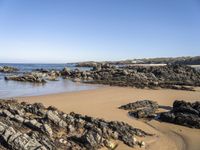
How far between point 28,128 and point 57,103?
838cm

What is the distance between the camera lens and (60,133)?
399 inches

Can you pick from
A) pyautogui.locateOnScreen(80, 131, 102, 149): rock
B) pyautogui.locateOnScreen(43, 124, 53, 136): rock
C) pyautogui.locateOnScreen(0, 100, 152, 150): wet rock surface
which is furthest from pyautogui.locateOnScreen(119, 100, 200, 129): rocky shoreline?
pyautogui.locateOnScreen(43, 124, 53, 136): rock

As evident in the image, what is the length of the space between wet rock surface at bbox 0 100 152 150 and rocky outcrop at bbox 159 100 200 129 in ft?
8.48

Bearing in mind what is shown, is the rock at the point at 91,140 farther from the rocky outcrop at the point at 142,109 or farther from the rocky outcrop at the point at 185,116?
the rocky outcrop at the point at 142,109

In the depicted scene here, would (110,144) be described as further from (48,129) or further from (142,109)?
(142,109)

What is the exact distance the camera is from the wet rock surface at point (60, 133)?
26.7 feet

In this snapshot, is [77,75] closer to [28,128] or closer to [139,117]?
[139,117]

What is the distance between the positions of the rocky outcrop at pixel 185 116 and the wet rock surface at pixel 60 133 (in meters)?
2.58

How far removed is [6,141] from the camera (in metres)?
7.97

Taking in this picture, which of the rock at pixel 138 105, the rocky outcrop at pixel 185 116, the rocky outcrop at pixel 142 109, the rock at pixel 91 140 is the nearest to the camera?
the rock at pixel 91 140

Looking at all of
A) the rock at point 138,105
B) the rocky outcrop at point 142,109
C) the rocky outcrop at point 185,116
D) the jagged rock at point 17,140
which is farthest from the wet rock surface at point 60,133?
the rock at point 138,105

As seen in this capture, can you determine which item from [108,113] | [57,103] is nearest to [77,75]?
[57,103]

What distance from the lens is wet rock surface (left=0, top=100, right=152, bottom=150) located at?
815cm

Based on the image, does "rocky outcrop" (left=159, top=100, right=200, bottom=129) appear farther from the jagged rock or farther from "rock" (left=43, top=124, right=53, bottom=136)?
the jagged rock
